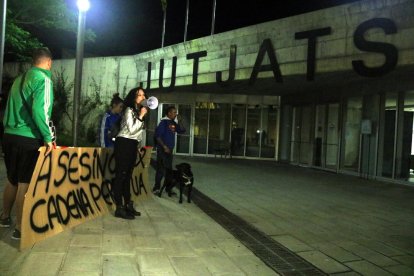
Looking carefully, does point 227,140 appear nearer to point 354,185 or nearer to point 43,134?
point 354,185

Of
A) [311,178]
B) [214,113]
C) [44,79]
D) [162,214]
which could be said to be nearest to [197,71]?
[214,113]

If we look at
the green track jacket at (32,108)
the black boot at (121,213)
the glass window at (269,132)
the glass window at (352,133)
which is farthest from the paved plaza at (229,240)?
the glass window at (269,132)

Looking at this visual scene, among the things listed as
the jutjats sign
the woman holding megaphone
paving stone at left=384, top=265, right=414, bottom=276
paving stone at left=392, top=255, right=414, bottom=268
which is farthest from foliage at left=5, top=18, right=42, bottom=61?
paving stone at left=384, top=265, right=414, bottom=276

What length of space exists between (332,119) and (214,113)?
6014mm

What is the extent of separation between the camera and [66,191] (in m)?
5.40

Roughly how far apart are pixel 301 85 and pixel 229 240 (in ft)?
35.5

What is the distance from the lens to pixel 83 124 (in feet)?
68.5

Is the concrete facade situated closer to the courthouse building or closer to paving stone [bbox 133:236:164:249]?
the courthouse building

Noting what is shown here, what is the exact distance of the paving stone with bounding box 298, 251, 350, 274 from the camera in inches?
183

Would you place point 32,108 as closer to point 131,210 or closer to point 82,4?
point 131,210

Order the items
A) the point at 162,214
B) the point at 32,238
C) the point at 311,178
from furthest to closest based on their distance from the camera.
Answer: the point at 311,178, the point at 162,214, the point at 32,238

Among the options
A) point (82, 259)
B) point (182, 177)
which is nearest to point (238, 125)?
point (182, 177)

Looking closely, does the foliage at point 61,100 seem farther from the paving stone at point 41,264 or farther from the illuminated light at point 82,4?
the paving stone at point 41,264

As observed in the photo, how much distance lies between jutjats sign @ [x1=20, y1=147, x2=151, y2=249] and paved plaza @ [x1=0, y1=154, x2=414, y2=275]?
0.47 feet
